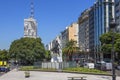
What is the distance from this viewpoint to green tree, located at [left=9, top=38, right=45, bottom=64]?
104 m

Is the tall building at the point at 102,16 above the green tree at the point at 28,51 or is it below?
above

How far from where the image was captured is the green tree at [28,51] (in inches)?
4109

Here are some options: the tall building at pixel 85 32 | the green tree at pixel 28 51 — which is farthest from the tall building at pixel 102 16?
the green tree at pixel 28 51

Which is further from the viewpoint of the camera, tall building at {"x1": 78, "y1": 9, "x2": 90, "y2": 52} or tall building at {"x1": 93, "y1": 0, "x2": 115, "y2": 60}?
tall building at {"x1": 78, "y1": 9, "x2": 90, "y2": 52}

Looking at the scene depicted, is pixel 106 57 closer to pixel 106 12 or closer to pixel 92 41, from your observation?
pixel 106 12

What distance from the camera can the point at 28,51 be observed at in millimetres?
104438

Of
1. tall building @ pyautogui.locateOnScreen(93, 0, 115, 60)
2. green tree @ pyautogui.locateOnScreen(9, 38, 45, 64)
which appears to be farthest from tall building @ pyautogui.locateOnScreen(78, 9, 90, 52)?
green tree @ pyautogui.locateOnScreen(9, 38, 45, 64)

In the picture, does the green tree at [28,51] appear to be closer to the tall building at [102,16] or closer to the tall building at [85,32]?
the tall building at [102,16]

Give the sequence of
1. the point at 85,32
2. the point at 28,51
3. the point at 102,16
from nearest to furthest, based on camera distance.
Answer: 1. the point at 28,51
2. the point at 102,16
3. the point at 85,32

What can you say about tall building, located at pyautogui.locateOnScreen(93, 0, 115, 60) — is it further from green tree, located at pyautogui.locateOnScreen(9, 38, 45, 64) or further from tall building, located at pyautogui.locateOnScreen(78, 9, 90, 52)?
green tree, located at pyautogui.locateOnScreen(9, 38, 45, 64)

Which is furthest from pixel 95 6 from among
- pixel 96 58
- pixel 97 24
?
pixel 96 58

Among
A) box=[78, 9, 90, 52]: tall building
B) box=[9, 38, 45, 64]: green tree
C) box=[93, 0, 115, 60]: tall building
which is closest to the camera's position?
box=[9, 38, 45, 64]: green tree

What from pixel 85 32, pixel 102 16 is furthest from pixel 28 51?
pixel 85 32

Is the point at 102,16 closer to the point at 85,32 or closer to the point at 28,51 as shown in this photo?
the point at 28,51
